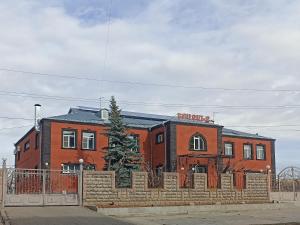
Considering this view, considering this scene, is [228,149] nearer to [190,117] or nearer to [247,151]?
[247,151]

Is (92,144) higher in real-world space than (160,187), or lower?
higher

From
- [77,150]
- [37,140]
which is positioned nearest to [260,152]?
[77,150]

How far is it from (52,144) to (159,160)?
9661mm

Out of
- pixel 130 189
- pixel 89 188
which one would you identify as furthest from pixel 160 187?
pixel 89 188

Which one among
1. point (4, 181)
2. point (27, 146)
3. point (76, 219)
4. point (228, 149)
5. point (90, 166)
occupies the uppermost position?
point (27, 146)

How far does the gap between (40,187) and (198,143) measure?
2155 centimetres

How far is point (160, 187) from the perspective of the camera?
90.1ft

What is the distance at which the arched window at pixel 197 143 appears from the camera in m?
43.8

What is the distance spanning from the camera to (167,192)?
2720 cm

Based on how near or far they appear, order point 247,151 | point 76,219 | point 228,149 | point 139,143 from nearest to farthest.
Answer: point 76,219, point 139,143, point 228,149, point 247,151

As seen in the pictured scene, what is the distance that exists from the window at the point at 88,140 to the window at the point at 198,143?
8520mm

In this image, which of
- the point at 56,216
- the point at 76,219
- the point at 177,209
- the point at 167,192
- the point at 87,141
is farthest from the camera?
the point at 87,141

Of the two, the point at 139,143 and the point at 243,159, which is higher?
the point at 139,143

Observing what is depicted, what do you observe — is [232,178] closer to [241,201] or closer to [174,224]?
[241,201]
